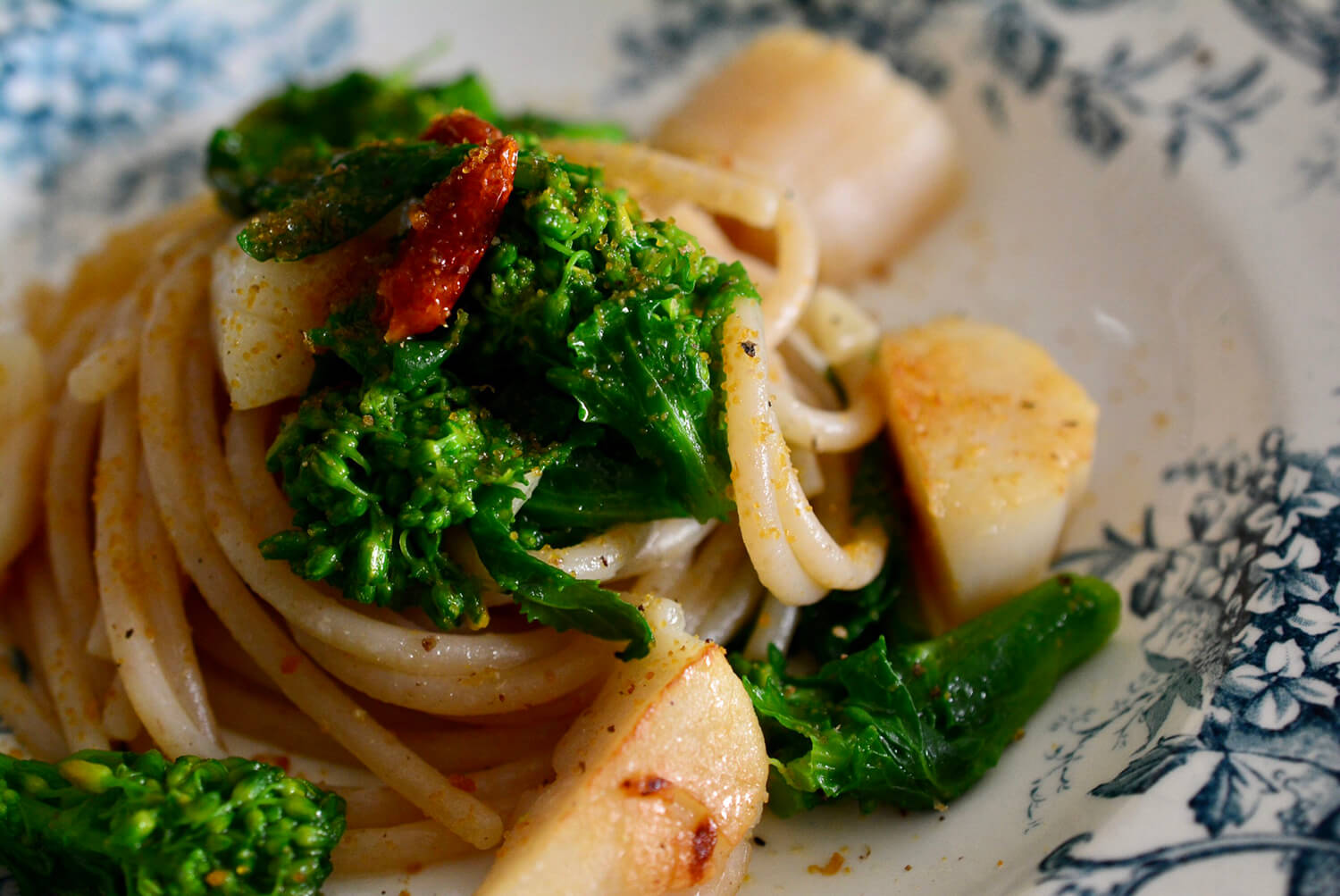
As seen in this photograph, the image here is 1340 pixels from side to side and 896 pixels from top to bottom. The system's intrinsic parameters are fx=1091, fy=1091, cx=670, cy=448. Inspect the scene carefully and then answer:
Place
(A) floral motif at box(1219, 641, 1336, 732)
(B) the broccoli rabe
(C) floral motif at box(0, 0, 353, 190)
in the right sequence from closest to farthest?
(A) floral motif at box(1219, 641, 1336, 732), (B) the broccoli rabe, (C) floral motif at box(0, 0, 353, 190)

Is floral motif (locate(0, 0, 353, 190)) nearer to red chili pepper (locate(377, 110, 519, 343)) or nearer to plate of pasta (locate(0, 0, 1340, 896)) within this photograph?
plate of pasta (locate(0, 0, 1340, 896))

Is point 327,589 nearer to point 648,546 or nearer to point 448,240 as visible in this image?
point 648,546

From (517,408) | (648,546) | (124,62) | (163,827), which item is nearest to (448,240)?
(517,408)

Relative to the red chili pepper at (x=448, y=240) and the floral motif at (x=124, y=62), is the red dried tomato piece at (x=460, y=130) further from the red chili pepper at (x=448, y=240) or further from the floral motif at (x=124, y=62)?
the floral motif at (x=124, y=62)

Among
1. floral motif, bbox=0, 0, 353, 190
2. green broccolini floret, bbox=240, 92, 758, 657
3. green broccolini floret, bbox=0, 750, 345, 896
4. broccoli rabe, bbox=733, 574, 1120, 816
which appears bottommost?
broccoli rabe, bbox=733, 574, 1120, 816

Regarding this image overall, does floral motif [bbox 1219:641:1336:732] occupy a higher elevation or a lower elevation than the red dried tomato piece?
lower

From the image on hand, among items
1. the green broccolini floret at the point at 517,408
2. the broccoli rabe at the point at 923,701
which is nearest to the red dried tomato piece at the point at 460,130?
the green broccolini floret at the point at 517,408

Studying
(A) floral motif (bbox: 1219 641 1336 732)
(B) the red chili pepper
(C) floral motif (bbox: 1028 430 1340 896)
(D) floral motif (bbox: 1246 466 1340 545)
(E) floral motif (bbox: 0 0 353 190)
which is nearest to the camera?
(C) floral motif (bbox: 1028 430 1340 896)

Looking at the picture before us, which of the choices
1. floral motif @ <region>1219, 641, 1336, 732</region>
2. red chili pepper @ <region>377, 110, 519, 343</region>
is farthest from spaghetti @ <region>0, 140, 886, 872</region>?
floral motif @ <region>1219, 641, 1336, 732</region>
